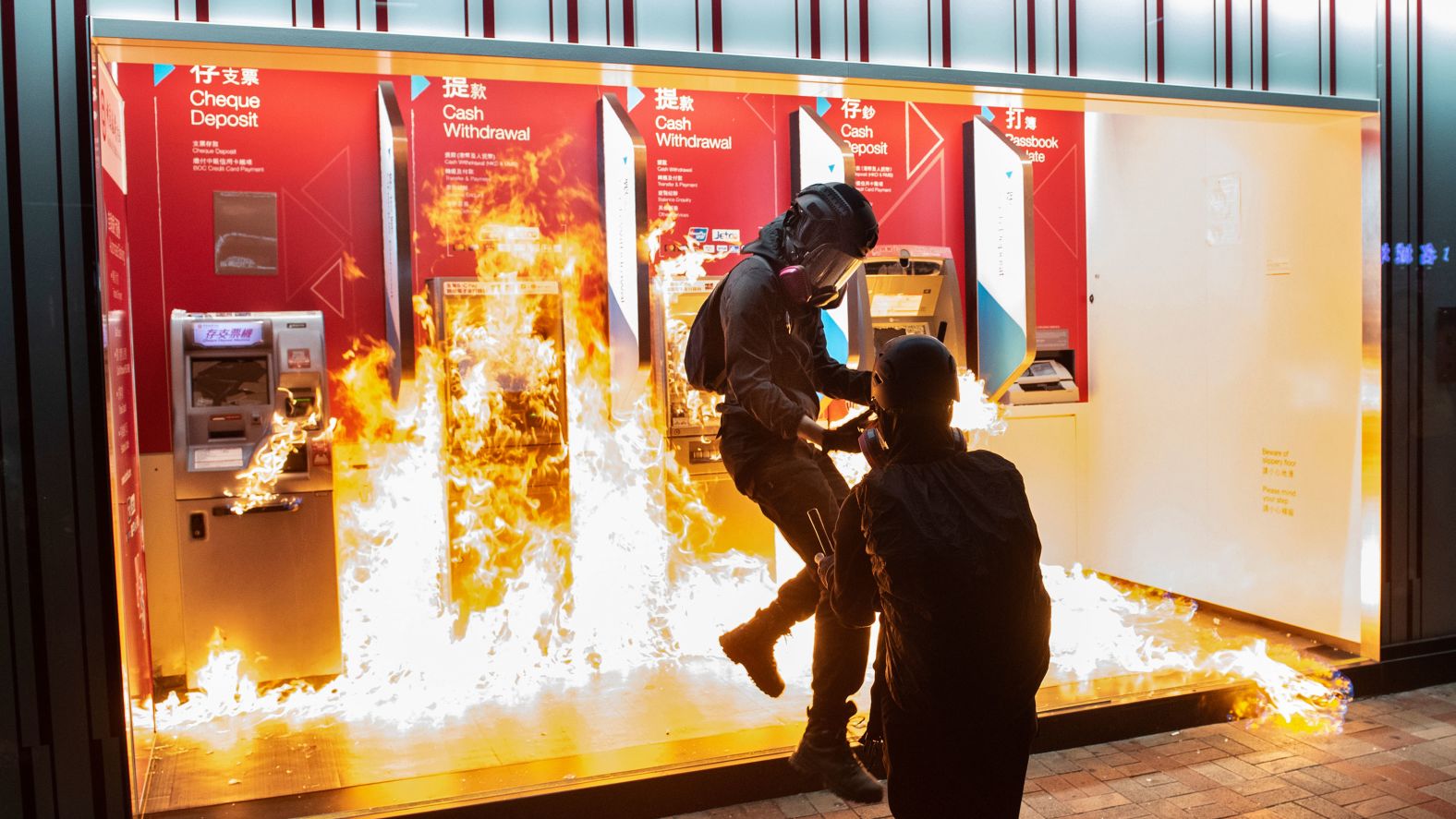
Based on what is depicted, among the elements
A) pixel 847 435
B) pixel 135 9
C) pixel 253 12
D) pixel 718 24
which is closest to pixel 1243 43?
pixel 718 24

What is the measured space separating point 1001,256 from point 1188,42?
1583 millimetres

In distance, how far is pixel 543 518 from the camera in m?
5.11

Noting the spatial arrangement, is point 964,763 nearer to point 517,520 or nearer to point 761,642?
point 761,642

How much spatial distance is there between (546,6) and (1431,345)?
4.01 m

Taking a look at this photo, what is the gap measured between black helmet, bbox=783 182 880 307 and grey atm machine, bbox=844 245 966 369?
1.95 metres

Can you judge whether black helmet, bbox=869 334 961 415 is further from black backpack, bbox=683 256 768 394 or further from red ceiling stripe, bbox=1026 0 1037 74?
red ceiling stripe, bbox=1026 0 1037 74

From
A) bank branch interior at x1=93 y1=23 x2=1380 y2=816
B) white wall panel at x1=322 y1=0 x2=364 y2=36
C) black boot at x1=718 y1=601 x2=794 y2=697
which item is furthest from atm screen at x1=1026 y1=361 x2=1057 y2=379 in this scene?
white wall panel at x1=322 y1=0 x2=364 y2=36

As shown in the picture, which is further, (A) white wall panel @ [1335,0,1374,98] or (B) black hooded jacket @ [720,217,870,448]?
(A) white wall panel @ [1335,0,1374,98]

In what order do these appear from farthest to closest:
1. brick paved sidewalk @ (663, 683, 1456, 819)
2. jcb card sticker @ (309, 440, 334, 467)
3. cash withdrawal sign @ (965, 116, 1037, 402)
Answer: cash withdrawal sign @ (965, 116, 1037, 402)
jcb card sticker @ (309, 440, 334, 467)
brick paved sidewalk @ (663, 683, 1456, 819)

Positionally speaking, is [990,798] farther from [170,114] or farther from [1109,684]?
[170,114]

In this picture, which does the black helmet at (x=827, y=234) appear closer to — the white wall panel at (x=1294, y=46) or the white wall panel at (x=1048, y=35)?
the white wall panel at (x=1048, y=35)

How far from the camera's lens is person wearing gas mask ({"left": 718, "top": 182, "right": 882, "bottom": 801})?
302cm

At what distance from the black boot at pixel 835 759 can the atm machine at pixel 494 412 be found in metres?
2.31

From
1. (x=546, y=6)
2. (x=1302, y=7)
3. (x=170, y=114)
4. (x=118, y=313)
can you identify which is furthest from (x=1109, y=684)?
Answer: (x=170, y=114)
